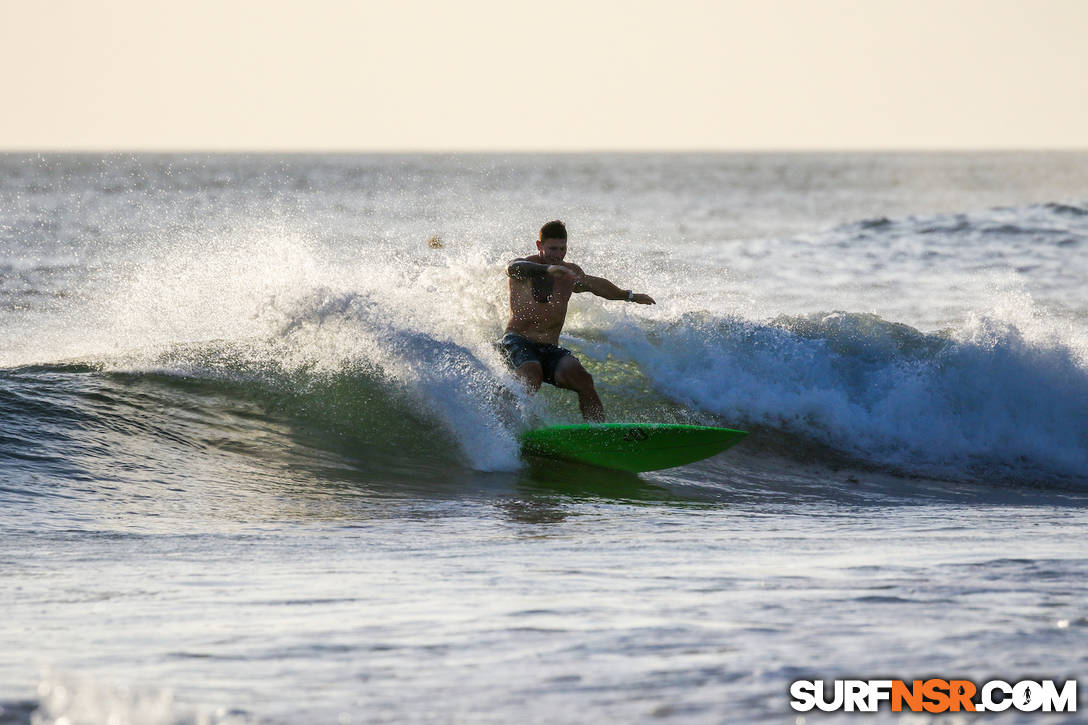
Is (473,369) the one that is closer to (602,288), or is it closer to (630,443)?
(602,288)

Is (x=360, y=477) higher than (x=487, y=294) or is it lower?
lower

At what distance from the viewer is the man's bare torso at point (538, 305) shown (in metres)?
9.60

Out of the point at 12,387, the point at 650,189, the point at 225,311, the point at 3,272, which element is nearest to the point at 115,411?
the point at 12,387

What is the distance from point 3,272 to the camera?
21.5 m

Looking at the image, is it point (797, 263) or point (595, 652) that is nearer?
point (595, 652)

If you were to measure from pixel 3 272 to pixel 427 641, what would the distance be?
63.4 ft

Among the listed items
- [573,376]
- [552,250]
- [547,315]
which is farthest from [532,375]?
[552,250]

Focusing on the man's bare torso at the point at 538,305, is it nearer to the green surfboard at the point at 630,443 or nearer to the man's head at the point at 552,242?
the man's head at the point at 552,242

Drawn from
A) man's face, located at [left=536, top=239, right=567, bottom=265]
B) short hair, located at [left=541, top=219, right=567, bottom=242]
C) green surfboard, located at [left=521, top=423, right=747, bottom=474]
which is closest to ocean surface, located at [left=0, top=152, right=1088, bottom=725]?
green surfboard, located at [left=521, top=423, right=747, bottom=474]

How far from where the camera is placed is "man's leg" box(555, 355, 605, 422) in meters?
9.31

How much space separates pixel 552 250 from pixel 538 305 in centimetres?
45

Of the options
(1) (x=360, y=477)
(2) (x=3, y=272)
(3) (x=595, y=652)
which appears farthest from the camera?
(2) (x=3, y=272)

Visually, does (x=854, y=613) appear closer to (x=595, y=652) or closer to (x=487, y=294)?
(x=595, y=652)

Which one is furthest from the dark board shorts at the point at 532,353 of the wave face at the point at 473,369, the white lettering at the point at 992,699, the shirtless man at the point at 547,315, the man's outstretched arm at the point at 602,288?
the white lettering at the point at 992,699
